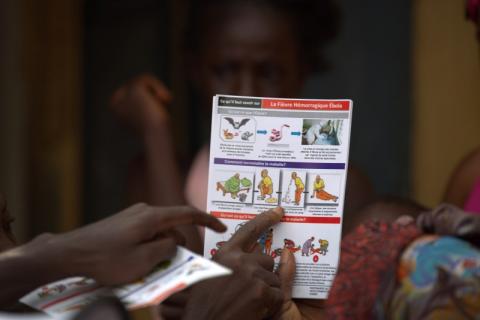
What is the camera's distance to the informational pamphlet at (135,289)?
1.33 metres

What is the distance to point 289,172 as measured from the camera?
159 centimetres

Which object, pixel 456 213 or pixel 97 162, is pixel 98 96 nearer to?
pixel 97 162

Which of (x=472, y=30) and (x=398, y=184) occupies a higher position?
(x=472, y=30)

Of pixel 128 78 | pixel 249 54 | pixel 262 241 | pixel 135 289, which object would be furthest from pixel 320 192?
pixel 128 78

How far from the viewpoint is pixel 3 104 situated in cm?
299

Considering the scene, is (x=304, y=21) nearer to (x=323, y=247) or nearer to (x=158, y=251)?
(x=323, y=247)

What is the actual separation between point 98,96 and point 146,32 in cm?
31

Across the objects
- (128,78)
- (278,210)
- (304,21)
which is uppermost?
(304,21)

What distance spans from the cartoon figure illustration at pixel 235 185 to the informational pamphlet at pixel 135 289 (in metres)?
0.17

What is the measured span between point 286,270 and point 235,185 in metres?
0.19

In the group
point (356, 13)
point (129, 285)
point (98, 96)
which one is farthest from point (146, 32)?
point (129, 285)

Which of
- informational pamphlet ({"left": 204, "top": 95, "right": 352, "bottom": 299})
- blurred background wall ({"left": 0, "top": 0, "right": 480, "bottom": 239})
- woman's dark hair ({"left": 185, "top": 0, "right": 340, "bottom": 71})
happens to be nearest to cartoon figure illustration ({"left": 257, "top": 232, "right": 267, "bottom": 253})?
informational pamphlet ({"left": 204, "top": 95, "right": 352, "bottom": 299})

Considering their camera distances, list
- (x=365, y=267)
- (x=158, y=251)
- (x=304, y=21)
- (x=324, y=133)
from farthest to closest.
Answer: (x=304, y=21), (x=324, y=133), (x=158, y=251), (x=365, y=267)

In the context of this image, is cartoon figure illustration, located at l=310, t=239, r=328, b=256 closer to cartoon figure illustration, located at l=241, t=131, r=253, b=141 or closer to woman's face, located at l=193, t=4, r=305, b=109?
cartoon figure illustration, located at l=241, t=131, r=253, b=141
